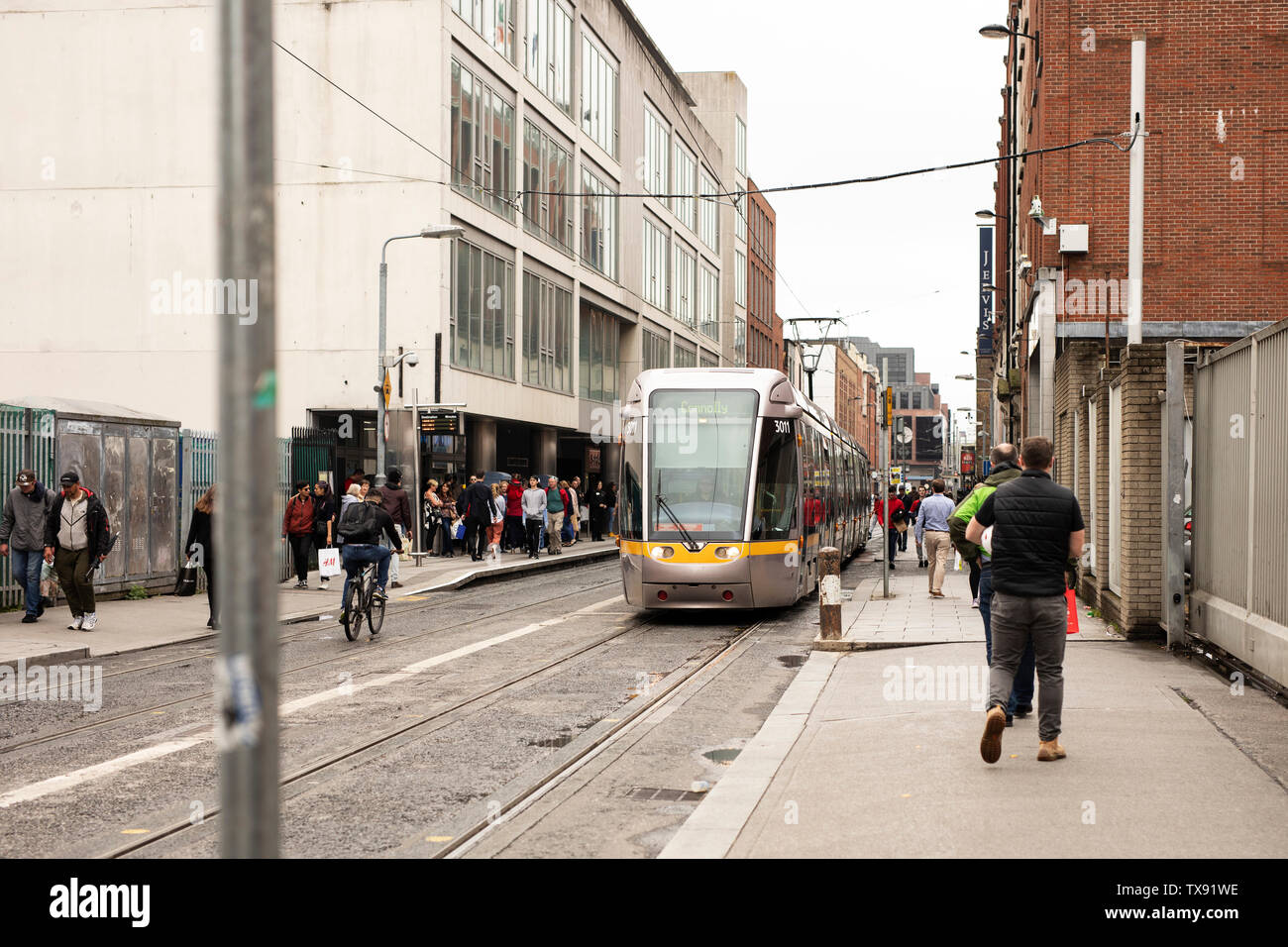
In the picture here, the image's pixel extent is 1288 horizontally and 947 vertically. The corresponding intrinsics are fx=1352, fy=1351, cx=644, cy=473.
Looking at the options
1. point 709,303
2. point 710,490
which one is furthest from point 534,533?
point 709,303

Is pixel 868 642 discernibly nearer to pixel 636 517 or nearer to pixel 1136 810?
pixel 636 517

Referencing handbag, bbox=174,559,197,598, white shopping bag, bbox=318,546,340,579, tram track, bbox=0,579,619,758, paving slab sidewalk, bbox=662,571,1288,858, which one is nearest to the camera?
paving slab sidewalk, bbox=662,571,1288,858

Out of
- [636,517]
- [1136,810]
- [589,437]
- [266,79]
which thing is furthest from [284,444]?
[589,437]

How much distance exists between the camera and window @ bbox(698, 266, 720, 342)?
64.1 metres

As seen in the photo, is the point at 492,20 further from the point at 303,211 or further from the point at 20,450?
the point at 20,450

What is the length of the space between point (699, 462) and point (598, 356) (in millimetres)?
30776

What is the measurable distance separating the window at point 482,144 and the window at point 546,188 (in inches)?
55.3

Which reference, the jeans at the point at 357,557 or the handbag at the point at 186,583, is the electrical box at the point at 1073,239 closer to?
the jeans at the point at 357,557

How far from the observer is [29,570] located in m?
15.3

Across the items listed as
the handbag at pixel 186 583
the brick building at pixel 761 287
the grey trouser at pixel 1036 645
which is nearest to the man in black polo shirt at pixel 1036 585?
the grey trouser at pixel 1036 645

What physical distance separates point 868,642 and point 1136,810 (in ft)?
24.7

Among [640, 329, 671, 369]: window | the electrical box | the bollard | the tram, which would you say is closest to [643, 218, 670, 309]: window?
[640, 329, 671, 369]: window

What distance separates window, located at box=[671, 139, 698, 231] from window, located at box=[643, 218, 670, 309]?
113 inches

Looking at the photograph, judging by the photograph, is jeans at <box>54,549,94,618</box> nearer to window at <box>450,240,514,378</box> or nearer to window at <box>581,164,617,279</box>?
window at <box>450,240,514,378</box>
